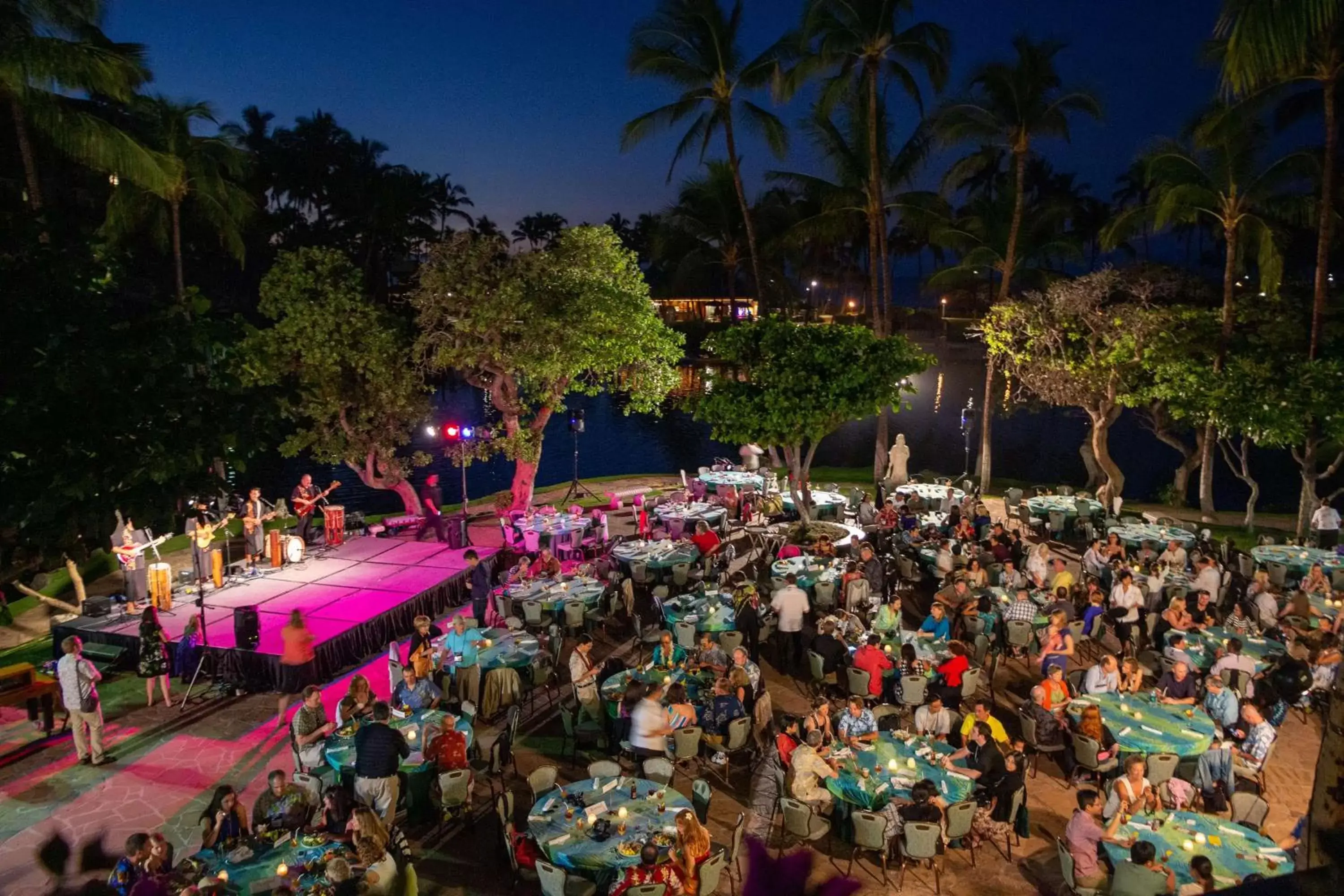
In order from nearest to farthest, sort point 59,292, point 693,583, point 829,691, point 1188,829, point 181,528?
1. point 59,292
2. point 181,528
3. point 1188,829
4. point 829,691
5. point 693,583

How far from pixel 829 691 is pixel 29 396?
9.56 meters

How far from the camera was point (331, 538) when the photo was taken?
17516 mm

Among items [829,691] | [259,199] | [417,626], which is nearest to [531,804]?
[417,626]

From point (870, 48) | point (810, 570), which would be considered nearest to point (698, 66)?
point (870, 48)

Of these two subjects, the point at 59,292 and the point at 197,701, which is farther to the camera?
the point at 197,701

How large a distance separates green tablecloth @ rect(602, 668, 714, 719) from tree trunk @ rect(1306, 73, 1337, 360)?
15.6 m

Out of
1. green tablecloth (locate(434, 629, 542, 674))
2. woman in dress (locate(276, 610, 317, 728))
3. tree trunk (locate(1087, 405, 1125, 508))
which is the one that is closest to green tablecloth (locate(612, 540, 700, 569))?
green tablecloth (locate(434, 629, 542, 674))

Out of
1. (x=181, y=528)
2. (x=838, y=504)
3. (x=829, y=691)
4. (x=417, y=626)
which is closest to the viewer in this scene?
(x=181, y=528)

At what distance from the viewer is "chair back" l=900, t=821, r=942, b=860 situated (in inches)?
270

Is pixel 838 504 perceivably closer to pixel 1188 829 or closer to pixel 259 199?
pixel 1188 829

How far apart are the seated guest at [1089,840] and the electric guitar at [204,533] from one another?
12407 mm

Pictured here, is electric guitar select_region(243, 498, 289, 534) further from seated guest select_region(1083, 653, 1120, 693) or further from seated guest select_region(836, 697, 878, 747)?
seated guest select_region(1083, 653, 1120, 693)

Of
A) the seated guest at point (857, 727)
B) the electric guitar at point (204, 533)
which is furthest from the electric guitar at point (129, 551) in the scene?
the seated guest at point (857, 727)

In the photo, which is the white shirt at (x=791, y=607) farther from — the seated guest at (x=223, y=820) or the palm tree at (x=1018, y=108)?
the palm tree at (x=1018, y=108)
